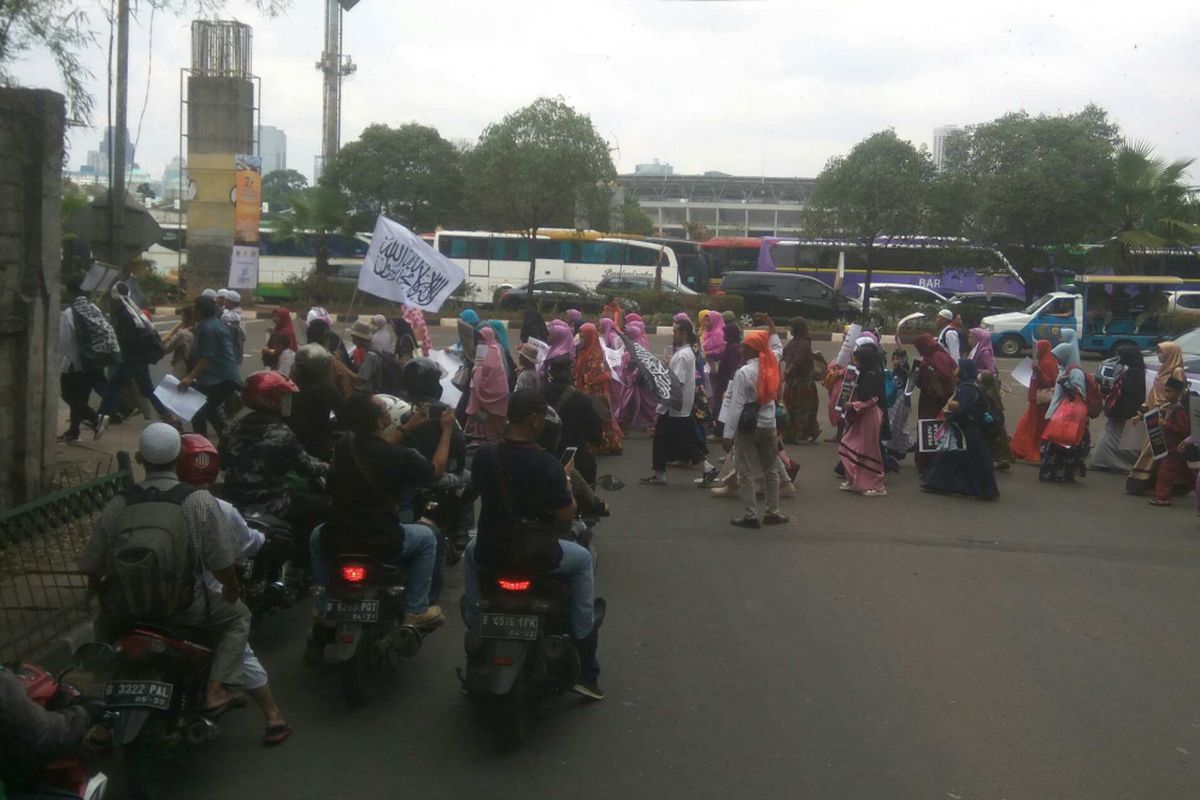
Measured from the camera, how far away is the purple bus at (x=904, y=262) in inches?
1496

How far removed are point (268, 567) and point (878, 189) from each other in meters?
32.0

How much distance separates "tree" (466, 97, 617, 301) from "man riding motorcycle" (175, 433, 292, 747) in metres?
32.2

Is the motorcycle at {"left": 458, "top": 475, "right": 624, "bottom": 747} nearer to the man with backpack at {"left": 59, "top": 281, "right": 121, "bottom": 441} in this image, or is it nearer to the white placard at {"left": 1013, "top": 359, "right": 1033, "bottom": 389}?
the man with backpack at {"left": 59, "top": 281, "right": 121, "bottom": 441}

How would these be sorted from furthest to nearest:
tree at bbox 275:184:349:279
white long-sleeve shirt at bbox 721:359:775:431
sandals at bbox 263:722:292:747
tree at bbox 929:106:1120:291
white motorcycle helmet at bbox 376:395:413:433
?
1. tree at bbox 275:184:349:279
2. tree at bbox 929:106:1120:291
3. white long-sleeve shirt at bbox 721:359:775:431
4. white motorcycle helmet at bbox 376:395:413:433
5. sandals at bbox 263:722:292:747

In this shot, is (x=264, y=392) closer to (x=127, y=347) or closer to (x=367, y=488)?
(x=367, y=488)

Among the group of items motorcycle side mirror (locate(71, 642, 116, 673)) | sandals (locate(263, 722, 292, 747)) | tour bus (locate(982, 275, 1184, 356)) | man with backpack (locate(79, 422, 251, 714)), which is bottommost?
sandals (locate(263, 722, 292, 747))

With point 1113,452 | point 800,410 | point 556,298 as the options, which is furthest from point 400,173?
point 1113,452

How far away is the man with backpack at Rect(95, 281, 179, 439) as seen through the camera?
12.0 metres

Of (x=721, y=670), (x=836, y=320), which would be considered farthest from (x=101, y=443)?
(x=836, y=320)

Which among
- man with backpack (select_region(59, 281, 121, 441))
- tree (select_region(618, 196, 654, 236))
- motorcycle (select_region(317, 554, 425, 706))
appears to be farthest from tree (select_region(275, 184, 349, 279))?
motorcycle (select_region(317, 554, 425, 706))

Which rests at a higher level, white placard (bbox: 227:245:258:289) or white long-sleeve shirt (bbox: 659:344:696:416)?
white placard (bbox: 227:245:258:289)

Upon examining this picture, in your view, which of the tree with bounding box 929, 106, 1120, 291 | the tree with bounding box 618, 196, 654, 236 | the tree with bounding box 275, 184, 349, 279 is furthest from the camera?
the tree with bounding box 618, 196, 654, 236

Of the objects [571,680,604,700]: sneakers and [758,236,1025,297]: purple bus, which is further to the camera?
[758,236,1025,297]: purple bus

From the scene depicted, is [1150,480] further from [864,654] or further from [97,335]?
[97,335]
